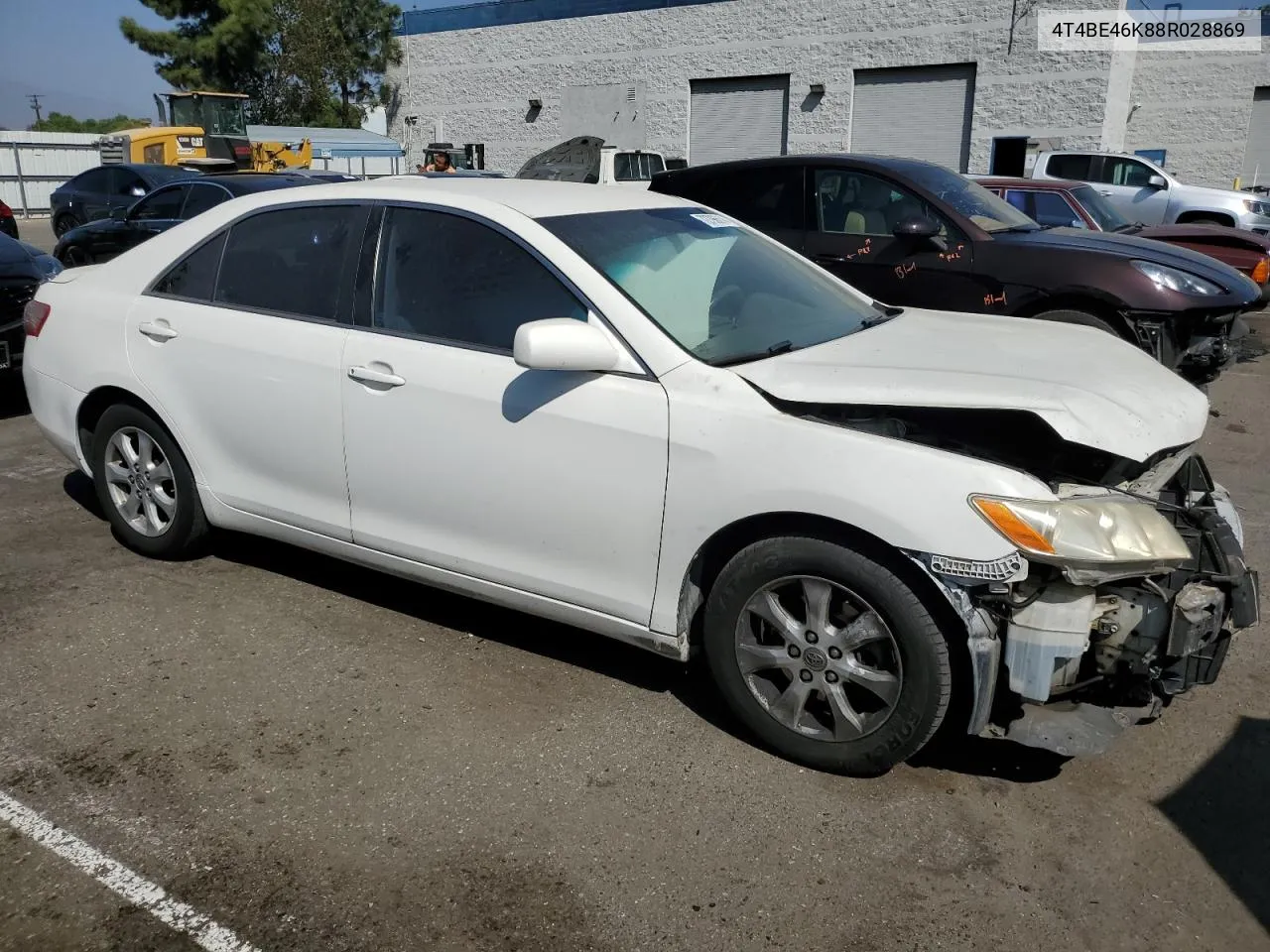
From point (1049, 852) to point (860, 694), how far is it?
0.65 m

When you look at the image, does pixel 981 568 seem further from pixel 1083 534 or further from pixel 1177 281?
pixel 1177 281

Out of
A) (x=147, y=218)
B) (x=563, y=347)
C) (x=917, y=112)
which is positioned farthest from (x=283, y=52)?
(x=563, y=347)

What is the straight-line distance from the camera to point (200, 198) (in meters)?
11.5

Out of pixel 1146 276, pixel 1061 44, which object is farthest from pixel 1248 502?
pixel 1061 44

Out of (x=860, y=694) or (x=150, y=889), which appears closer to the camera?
(x=150, y=889)

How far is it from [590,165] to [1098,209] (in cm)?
1277

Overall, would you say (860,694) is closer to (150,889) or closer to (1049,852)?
(1049,852)

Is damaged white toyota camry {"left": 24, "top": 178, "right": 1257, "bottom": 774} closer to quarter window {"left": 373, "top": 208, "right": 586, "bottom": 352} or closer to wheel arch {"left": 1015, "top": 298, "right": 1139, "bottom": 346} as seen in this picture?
quarter window {"left": 373, "top": 208, "right": 586, "bottom": 352}

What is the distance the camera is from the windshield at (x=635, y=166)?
21042mm

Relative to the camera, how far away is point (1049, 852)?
2.81 meters

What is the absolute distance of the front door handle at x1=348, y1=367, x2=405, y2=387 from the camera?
11.7 ft

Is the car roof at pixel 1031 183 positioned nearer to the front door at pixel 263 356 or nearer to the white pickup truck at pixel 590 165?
the front door at pixel 263 356

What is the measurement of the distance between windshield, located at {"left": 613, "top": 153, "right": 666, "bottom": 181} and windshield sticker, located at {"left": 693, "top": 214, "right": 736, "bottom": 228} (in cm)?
1704

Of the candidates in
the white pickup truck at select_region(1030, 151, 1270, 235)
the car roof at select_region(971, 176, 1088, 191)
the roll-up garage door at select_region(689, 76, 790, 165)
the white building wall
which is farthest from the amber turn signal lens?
the roll-up garage door at select_region(689, 76, 790, 165)
